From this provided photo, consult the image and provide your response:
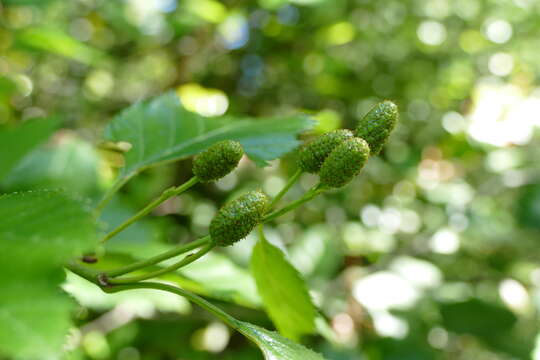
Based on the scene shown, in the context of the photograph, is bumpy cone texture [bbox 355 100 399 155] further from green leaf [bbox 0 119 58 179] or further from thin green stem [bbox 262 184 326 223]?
green leaf [bbox 0 119 58 179]

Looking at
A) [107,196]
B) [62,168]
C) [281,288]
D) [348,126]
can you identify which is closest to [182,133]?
[107,196]

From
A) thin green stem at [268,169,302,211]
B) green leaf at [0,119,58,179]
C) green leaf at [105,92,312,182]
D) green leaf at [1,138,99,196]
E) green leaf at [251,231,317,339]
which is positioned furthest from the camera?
green leaf at [1,138,99,196]

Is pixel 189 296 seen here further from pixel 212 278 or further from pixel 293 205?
pixel 212 278

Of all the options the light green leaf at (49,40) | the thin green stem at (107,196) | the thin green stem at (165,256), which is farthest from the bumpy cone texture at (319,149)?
the light green leaf at (49,40)

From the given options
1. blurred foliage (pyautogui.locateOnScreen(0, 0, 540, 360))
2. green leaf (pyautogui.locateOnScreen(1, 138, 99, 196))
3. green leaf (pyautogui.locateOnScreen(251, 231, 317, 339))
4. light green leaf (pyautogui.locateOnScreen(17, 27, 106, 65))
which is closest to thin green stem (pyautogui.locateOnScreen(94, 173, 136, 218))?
green leaf (pyautogui.locateOnScreen(251, 231, 317, 339))

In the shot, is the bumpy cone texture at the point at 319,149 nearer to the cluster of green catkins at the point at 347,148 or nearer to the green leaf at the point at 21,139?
the cluster of green catkins at the point at 347,148

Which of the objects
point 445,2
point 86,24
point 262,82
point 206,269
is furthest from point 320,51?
point 206,269
